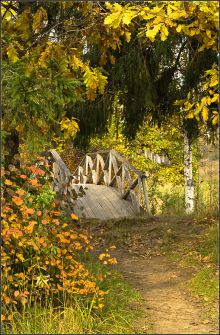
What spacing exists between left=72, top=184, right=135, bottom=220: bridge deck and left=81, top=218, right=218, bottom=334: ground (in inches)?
80.6

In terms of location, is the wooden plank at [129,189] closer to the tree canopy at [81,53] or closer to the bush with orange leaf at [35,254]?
the tree canopy at [81,53]

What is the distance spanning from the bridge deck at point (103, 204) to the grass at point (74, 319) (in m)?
7.78

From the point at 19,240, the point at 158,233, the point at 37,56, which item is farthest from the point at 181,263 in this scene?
the point at 37,56

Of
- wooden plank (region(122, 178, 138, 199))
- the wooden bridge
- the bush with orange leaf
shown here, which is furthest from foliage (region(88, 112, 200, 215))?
the bush with orange leaf

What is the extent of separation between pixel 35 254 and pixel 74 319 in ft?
2.70

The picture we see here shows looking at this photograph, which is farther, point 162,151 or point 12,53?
point 162,151

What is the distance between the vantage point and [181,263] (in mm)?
8141

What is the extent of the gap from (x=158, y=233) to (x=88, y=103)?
2741mm

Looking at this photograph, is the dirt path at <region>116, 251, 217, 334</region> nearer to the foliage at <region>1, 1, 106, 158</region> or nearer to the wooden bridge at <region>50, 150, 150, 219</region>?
the foliage at <region>1, 1, 106, 158</region>

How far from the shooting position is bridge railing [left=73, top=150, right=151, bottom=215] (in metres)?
14.3

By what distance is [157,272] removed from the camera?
25.6 feet

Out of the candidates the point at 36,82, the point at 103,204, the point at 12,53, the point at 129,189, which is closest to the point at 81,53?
the point at 36,82

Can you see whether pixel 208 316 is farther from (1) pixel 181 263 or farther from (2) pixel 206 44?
(2) pixel 206 44

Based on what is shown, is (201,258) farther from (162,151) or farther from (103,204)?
(162,151)
